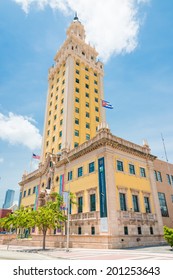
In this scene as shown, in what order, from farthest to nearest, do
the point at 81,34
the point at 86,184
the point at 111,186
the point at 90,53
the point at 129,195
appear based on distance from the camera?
the point at 81,34
the point at 90,53
the point at 86,184
the point at 129,195
the point at 111,186

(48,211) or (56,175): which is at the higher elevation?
(56,175)

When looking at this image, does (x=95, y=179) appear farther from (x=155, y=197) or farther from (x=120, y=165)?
(x=155, y=197)

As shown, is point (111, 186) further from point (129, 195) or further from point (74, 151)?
point (74, 151)

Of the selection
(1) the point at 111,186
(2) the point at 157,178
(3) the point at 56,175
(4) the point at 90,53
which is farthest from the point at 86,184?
(4) the point at 90,53

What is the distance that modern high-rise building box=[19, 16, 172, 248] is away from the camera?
2622cm

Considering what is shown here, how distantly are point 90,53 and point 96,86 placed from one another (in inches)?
498

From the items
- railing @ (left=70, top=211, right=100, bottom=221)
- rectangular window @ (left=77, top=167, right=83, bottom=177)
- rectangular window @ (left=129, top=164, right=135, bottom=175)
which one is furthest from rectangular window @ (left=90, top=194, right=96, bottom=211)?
rectangular window @ (left=129, top=164, right=135, bottom=175)

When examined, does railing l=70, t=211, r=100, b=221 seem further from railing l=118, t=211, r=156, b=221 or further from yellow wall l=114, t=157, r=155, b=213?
yellow wall l=114, t=157, r=155, b=213

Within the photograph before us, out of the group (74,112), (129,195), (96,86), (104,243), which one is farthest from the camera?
(96,86)

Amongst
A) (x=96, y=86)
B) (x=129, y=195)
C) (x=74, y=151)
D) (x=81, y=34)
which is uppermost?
(x=81, y=34)

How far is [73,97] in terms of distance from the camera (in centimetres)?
4756

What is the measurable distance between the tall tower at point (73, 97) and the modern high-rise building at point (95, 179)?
252 mm

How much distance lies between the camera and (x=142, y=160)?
112 feet

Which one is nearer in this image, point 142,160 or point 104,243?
point 104,243
